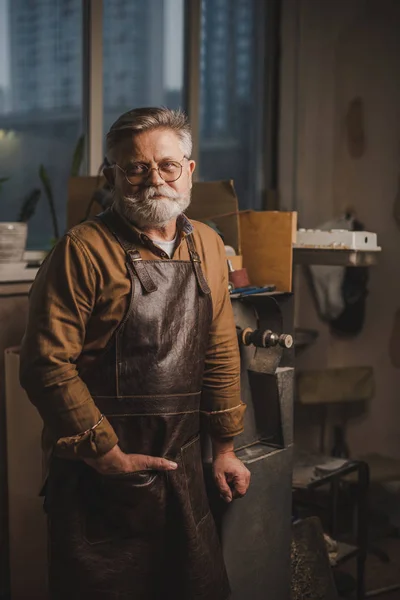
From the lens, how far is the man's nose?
1.84 meters

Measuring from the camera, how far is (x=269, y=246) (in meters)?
2.50

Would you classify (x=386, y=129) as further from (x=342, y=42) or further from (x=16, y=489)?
(x=16, y=489)

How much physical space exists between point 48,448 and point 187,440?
1.21ft

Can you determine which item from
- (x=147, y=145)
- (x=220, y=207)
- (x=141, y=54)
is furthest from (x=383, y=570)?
(x=141, y=54)

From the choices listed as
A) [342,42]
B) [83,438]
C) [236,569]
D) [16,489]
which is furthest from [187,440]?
[342,42]

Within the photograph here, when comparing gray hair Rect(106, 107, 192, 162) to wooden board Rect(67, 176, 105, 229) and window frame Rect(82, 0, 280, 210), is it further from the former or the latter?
window frame Rect(82, 0, 280, 210)

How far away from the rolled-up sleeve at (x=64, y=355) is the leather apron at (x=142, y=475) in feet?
0.29

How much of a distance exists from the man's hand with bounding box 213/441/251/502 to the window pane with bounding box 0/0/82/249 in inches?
57.6

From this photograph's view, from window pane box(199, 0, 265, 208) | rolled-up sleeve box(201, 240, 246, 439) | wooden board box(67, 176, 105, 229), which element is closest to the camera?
rolled-up sleeve box(201, 240, 246, 439)

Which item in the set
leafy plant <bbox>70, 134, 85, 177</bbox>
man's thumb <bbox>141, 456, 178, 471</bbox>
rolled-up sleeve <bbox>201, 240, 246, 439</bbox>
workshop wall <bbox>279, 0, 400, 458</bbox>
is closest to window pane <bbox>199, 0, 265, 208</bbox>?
workshop wall <bbox>279, 0, 400, 458</bbox>

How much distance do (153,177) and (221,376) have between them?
23.2 inches

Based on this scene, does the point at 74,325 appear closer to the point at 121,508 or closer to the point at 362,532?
the point at 121,508

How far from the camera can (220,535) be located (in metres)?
2.23

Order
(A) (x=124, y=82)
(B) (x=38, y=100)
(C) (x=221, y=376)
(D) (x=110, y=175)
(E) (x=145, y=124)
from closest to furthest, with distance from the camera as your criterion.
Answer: (E) (x=145, y=124) < (D) (x=110, y=175) < (C) (x=221, y=376) < (B) (x=38, y=100) < (A) (x=124, y=82)
